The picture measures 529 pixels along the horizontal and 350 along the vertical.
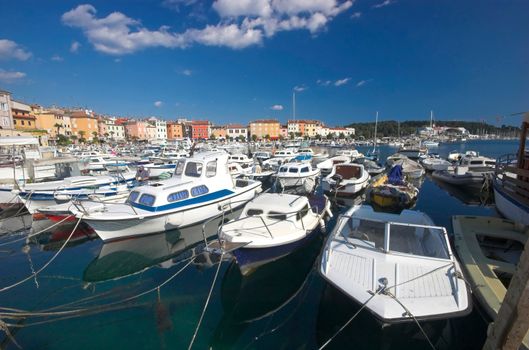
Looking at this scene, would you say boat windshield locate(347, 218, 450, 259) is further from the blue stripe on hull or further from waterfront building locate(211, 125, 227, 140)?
waterfront building locate(211, 125, 227, 140)

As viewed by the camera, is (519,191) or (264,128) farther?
(264,128)

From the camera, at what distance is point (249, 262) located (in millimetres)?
7844

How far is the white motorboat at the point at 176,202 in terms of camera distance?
10805 millimetres

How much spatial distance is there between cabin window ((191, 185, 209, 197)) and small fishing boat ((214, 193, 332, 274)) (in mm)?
3936

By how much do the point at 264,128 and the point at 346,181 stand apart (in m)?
115

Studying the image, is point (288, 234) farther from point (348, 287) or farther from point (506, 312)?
point (506, 312)

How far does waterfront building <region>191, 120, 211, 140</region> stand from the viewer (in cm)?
13062

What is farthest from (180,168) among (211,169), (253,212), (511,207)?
(511,207)

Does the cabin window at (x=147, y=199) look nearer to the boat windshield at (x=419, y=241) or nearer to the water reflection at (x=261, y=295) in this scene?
the water reflection at (x=261, y=295)

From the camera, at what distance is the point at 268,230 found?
307 inches

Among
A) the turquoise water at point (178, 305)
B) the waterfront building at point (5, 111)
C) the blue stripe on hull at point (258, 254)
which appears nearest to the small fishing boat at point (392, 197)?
the turquoise water at point (178, 305)

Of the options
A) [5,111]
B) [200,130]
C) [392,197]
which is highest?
[200,130]

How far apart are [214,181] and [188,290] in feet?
21.5

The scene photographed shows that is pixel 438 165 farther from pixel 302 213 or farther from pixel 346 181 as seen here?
pixel 302 213
